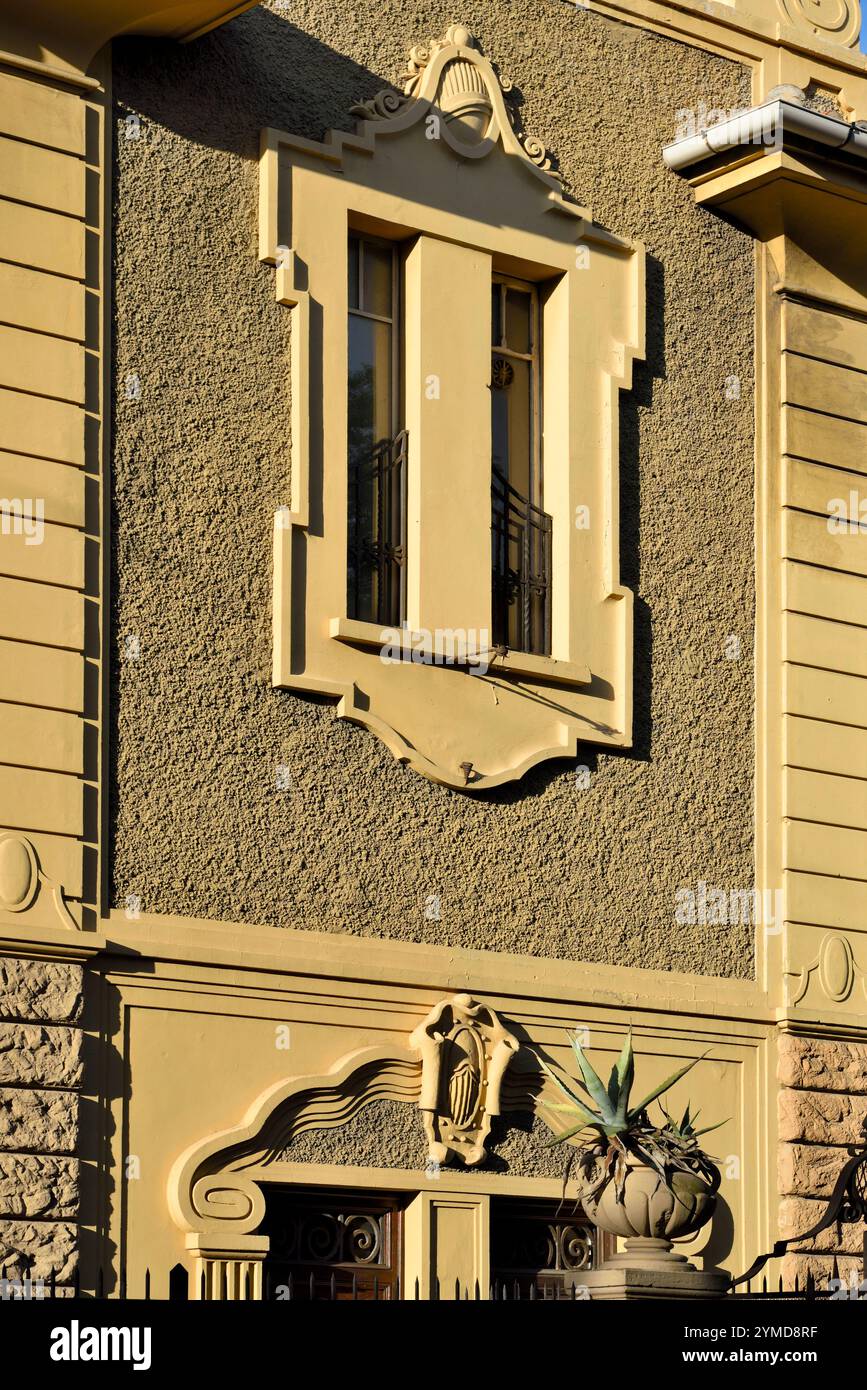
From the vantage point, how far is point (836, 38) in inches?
645

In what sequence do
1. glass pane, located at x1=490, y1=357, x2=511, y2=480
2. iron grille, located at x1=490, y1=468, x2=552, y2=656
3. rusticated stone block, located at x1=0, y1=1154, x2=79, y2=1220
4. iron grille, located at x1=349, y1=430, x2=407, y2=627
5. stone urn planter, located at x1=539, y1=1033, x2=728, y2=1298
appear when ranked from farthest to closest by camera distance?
glass pane, located at x1=490, y1=357, x2=511, y2=480 < iron grille, located at x1=490, y1=468, x2=552, y2=656 < iron grille, located at x1=349, y1=430, x2=407, y2=627 < rusticated stone block, located at x1=0, y1=1154, x2=79, y2=1220 < stone urn planter, located at x1=539, y1=1033, x2=728, y2=1298

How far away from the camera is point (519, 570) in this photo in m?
14.3

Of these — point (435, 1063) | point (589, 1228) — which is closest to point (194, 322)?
point (435, 1063)

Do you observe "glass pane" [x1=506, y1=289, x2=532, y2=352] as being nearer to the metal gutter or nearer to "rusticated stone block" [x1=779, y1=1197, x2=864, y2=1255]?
the metal gutter

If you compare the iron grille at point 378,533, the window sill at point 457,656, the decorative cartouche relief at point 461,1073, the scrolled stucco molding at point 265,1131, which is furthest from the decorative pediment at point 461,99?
the scrolled stucco molding at point 265,1131

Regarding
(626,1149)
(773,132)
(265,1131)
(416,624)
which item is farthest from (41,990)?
(773,132)

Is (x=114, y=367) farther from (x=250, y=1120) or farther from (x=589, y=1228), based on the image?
(x=589, y=1228)

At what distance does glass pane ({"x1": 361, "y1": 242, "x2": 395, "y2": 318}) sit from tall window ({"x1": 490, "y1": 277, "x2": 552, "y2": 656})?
74cm

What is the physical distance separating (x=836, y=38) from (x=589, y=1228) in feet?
26.3

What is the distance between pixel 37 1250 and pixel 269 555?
151 inches

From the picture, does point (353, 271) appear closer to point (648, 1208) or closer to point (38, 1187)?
point (38, 1187)

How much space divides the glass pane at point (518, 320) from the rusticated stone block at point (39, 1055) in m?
5.17

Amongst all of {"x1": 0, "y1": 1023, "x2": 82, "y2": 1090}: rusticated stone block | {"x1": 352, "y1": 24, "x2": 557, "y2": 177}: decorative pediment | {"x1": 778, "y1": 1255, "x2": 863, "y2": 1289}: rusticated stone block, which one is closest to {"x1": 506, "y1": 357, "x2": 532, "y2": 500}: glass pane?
{"x1": 352, "y1": 24, "x2": 557, "y2": 177}: decorative pediment

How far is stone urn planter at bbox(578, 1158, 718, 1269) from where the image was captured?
11391mm
